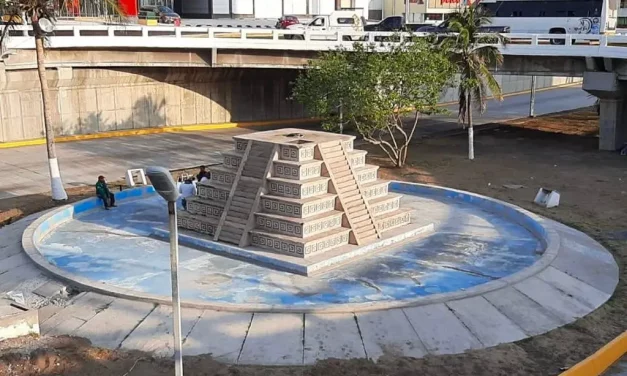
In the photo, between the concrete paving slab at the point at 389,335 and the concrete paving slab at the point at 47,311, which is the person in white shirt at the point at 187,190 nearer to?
the concrete paving slab at the point at 47,311

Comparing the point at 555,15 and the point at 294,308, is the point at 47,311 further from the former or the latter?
the point at 555,15

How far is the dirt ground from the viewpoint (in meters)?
12.0

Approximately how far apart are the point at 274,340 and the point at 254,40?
26.5m

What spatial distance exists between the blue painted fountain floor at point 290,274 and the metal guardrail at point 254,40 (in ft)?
45.3

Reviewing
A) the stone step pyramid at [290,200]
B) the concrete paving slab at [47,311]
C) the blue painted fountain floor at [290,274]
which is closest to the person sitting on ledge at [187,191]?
the blue painted fountain floor at [290,274]

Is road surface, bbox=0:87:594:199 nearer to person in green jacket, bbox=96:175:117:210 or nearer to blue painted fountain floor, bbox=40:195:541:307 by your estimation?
person in green jacket, bbox=96:175:117:210

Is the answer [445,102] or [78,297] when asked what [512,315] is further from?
[445,102]

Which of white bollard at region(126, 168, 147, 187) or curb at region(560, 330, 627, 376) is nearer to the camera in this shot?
curb at region(560, 330, 627, 376)

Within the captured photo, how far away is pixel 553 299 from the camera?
1539 cm

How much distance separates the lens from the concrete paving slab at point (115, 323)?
521 inches

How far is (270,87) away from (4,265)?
29.7 metres

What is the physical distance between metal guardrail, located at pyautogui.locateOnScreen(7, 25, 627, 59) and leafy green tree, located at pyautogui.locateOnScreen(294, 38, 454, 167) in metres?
4.79

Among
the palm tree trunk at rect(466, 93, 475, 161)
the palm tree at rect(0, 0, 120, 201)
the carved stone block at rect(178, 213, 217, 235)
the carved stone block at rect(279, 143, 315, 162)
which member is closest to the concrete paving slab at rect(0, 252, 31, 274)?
the carved stone block at rect(178, 213, 217, 235)

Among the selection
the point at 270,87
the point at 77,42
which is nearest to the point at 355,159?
the point at 77,42
